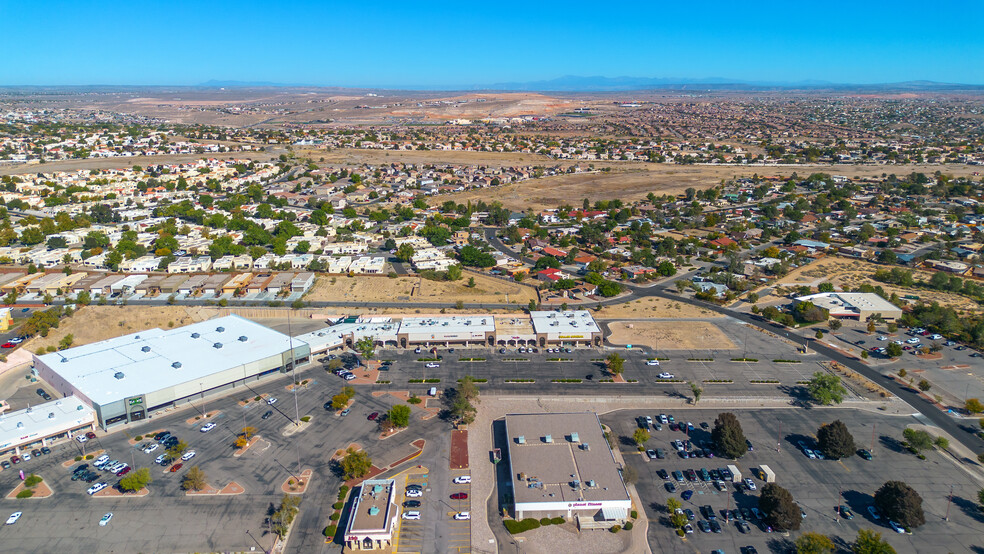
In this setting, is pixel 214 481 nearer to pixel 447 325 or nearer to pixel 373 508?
pixel 373 508

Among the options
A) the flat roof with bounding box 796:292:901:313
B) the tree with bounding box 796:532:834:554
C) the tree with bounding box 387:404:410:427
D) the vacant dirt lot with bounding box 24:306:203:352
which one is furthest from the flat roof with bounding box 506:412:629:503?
the vacant dirt lot with bounding box 24:306:203:352

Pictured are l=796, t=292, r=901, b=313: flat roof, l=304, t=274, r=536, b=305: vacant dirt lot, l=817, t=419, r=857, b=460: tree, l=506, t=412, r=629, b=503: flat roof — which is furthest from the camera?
→ l=304, t=274, r=536, b=305: vacant dirt lot

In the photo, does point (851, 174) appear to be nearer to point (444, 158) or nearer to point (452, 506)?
point (444, 158)

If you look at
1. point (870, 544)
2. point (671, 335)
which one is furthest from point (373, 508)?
point (671, 335)

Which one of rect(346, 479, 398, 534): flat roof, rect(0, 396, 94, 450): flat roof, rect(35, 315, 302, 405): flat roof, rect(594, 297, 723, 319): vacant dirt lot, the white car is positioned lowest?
the white car

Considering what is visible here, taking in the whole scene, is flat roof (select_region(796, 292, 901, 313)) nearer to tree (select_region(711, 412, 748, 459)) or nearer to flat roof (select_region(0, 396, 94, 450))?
tree (select_region(711, 412, 748, 459))

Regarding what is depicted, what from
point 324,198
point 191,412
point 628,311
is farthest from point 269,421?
point 324,198
